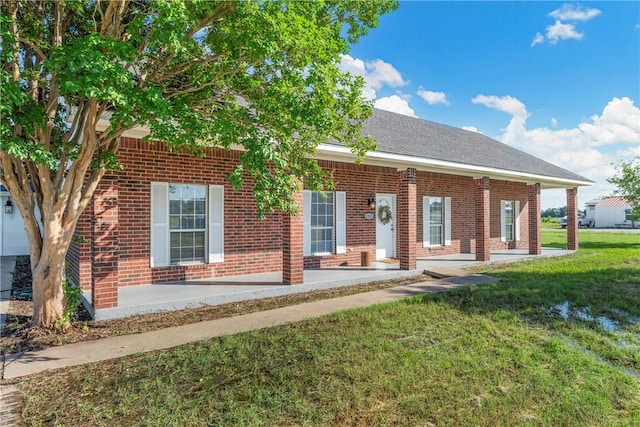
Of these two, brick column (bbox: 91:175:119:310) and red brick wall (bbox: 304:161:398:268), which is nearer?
brick column (bbox: 91:175:119:310)

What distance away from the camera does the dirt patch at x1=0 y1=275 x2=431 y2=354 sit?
4.95 m

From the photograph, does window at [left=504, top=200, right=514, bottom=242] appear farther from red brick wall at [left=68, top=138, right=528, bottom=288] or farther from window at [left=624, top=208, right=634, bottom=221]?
window at [left=624, top=208, right=634, bottom=221]

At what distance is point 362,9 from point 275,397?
5.62 m

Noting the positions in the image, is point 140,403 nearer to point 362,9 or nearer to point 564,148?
point 362,9

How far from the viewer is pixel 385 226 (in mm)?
11977

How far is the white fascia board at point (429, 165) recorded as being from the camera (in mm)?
8553

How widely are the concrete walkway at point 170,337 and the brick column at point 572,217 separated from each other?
11693 mm

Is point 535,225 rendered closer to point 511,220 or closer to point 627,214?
point 511,220

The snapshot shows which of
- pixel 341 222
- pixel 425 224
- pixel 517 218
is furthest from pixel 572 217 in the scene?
pixel 341 222

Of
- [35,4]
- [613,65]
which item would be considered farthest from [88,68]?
[613,65]

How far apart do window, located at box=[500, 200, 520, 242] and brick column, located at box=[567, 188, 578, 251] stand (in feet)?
6.71

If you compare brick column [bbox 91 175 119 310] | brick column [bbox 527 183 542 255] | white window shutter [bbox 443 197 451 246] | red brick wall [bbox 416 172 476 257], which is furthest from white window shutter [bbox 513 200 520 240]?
brick column [bbox 91 175 119 310]

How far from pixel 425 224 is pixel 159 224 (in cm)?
918

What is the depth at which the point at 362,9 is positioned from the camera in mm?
5625
